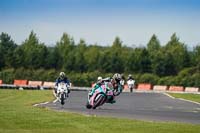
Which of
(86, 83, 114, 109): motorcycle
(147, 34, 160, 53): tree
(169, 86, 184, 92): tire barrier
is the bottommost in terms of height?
(86, 83, 114, 109): motorcycle

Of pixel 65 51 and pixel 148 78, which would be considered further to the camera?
pixel 65 51

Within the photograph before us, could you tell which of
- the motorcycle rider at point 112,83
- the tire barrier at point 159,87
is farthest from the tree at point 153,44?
the motorcycle rider at point 112,83

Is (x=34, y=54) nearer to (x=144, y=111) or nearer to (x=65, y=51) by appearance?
(x=65, y=51)

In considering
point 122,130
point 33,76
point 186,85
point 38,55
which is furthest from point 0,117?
point 38,55

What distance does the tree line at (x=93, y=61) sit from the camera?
85.3 meters

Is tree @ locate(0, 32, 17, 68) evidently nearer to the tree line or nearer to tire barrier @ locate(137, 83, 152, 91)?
the tree line

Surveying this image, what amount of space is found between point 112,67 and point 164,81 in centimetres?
1049

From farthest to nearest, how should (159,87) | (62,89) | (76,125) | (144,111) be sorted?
(159,87) → (62,89) → (144,111) → (76,125)

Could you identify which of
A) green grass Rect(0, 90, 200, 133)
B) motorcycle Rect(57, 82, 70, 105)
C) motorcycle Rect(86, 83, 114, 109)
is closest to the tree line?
motorcycle Rect(57, 82, 70, 105)

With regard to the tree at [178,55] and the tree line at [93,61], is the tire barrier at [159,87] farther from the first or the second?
the tree at [178,55]

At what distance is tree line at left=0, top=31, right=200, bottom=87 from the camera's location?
85312mm

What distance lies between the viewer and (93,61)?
91.9 metres

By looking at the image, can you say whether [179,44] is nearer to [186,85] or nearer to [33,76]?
[186,85]

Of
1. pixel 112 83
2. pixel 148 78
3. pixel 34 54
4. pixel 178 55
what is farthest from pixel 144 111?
pixel 34 54
